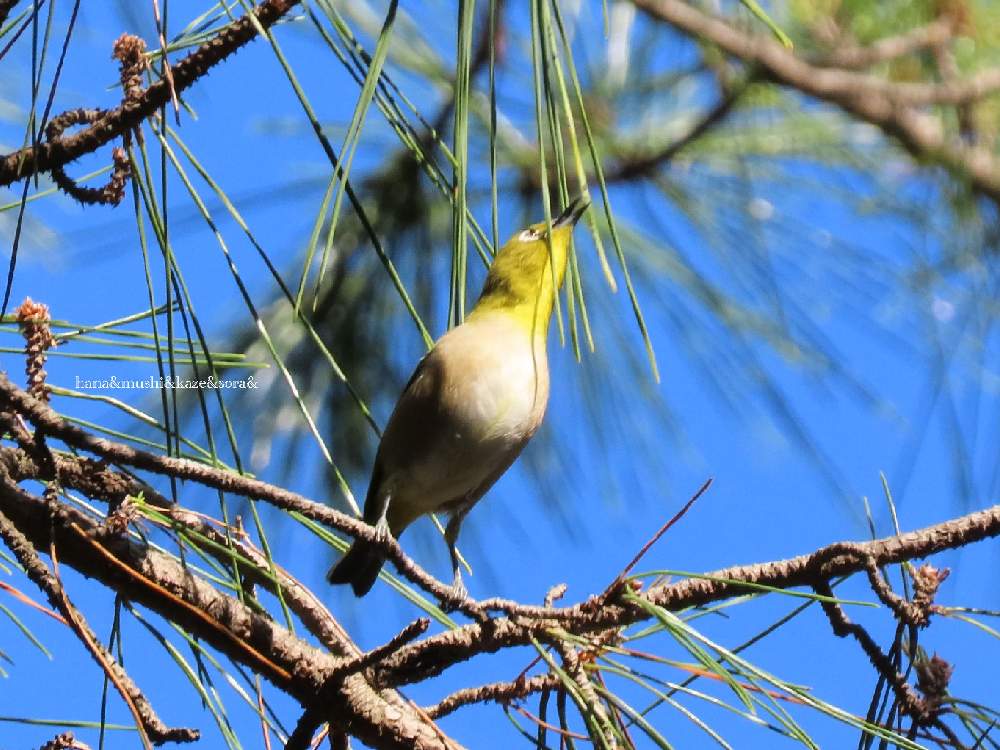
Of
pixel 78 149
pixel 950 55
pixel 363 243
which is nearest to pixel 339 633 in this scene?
pixel 78 149

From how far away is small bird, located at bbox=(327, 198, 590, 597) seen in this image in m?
2.89

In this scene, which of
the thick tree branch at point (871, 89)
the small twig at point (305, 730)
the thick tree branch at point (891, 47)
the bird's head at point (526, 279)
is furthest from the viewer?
the bird's head at point (526, 279)

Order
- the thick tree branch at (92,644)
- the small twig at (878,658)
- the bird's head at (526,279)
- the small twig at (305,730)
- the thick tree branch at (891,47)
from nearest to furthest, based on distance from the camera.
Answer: the thick tree branch at (92,644)
the small twig at (878,658)
the small twig at (305,730)
the thick tree branch at (891,47)
the bird's head at (526,279)

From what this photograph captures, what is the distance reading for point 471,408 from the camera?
Answer: 289 centimetres

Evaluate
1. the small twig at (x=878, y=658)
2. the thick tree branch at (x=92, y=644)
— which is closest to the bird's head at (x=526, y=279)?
the small twig at (x=878, y=658)

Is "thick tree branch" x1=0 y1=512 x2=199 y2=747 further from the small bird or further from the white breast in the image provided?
the white breast

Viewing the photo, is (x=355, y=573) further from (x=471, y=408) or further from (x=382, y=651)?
(x=382, y=651)

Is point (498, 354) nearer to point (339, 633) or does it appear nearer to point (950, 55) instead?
point (339, 633)

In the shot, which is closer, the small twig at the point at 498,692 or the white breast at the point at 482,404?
the small twig at the point at 498,692

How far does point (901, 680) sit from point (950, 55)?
6.83ft

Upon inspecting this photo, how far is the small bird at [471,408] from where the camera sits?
2887 mm

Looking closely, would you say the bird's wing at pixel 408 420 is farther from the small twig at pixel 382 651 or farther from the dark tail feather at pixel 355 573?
the small twig at pixel 382 651

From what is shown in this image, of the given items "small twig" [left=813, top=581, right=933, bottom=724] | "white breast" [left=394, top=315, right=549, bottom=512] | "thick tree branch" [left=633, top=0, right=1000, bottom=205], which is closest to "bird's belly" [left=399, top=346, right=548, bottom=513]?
"white breast" [left=394, top=315, right=549, bottom=512]

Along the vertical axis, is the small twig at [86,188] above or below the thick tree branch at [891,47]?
below
